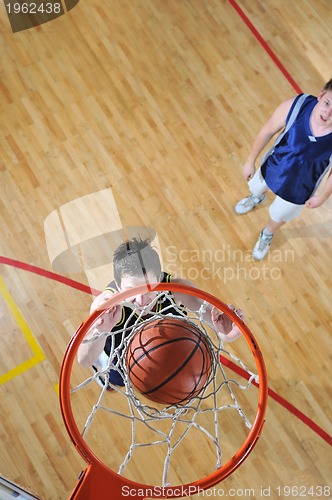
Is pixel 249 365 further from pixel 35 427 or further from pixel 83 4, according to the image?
pixel 83 4

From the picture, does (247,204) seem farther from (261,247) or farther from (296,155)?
(296,155)

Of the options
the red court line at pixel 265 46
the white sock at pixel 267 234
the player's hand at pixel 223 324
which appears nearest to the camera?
the player's hand at pixel 223 324

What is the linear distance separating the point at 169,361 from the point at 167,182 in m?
1.97

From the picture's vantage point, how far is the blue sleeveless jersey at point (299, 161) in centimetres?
293

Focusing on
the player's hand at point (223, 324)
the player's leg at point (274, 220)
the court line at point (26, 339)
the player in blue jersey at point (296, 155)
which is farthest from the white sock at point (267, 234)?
the court line at point (26, 339)

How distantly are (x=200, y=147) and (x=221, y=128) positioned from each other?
0.71 feet

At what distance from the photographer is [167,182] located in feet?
13.0

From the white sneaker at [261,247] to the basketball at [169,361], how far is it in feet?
4.87

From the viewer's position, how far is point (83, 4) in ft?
14.3

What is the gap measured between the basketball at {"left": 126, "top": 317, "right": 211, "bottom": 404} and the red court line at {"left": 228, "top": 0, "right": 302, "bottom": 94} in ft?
8.30

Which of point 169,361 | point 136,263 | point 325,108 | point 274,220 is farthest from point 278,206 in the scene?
point 169,361

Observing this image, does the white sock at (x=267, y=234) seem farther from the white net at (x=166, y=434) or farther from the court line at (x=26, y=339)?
the court line at (x=26, y=339)

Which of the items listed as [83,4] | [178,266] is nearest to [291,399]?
[178,266]

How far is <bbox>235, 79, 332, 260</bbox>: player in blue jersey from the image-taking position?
2889 mm
